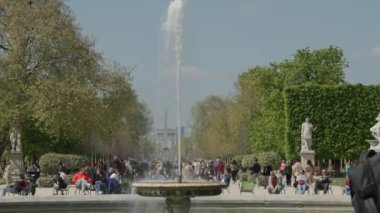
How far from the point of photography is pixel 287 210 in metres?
18.4

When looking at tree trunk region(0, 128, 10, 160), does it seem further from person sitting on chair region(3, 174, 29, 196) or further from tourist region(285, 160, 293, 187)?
tourist region(285, 160, 293, 187)

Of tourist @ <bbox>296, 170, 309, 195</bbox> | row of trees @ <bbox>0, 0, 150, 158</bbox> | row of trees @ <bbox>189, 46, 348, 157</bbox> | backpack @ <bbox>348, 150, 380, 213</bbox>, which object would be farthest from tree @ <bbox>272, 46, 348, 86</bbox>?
backpack @ <bbox>348, 150, 380, 213</bbox>

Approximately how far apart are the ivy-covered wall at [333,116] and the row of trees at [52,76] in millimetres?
12525

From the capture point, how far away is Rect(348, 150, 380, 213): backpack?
3.83 metres

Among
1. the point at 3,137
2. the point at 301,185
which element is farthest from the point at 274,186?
the point at 3,137

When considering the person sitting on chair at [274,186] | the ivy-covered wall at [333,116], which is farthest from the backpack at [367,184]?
the ivy-covered wall at [333,116]

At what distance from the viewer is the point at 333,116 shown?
159 ft

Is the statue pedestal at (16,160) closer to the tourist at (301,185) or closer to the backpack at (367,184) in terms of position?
the tourist at (301,185)

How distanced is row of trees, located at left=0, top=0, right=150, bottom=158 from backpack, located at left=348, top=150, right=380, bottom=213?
3303cm

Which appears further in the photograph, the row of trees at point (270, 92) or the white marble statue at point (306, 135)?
the row of trees at point (270, 92)

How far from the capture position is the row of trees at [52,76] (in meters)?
36.9

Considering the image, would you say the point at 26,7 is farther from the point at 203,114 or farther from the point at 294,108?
the point at 203,114

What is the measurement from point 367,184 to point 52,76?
36.1 metres

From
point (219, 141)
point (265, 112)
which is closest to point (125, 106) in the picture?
point (265, 112)
